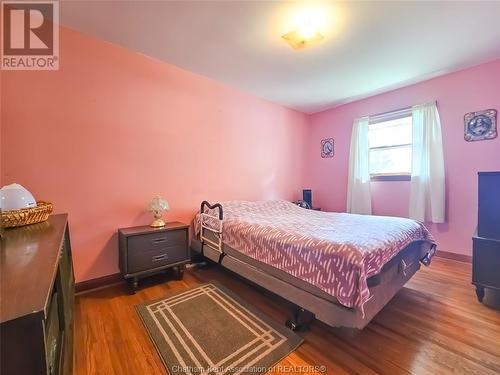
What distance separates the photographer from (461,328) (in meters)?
1.64

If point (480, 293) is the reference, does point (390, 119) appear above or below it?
above

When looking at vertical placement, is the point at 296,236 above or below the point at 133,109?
below

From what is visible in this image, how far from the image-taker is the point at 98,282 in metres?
2.29

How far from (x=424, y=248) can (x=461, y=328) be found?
29.4 inches

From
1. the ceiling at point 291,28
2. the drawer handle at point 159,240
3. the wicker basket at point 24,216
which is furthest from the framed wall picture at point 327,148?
the wicker basket at point 24,216

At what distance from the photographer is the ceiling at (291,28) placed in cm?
189

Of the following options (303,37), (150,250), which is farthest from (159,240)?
(303,37)

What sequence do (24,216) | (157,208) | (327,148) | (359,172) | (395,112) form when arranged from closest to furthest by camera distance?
(24,216) < (157,208) < (395,112) < (359,172) < (327,148)

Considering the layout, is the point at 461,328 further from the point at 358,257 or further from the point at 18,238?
the point at 18,238

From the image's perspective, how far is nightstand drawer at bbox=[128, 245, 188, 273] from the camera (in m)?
2.20

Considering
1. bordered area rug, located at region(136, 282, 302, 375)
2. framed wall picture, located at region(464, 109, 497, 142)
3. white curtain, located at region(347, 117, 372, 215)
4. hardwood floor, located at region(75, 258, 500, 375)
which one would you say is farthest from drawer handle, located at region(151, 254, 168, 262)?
framed wall picture, located at region(464, 109, 497, 142)

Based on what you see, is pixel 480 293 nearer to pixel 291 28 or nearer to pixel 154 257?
pixel 291 28

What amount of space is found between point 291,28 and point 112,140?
7.01 ft

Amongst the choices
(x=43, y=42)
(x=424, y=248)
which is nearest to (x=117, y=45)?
(x=43, y=42)
